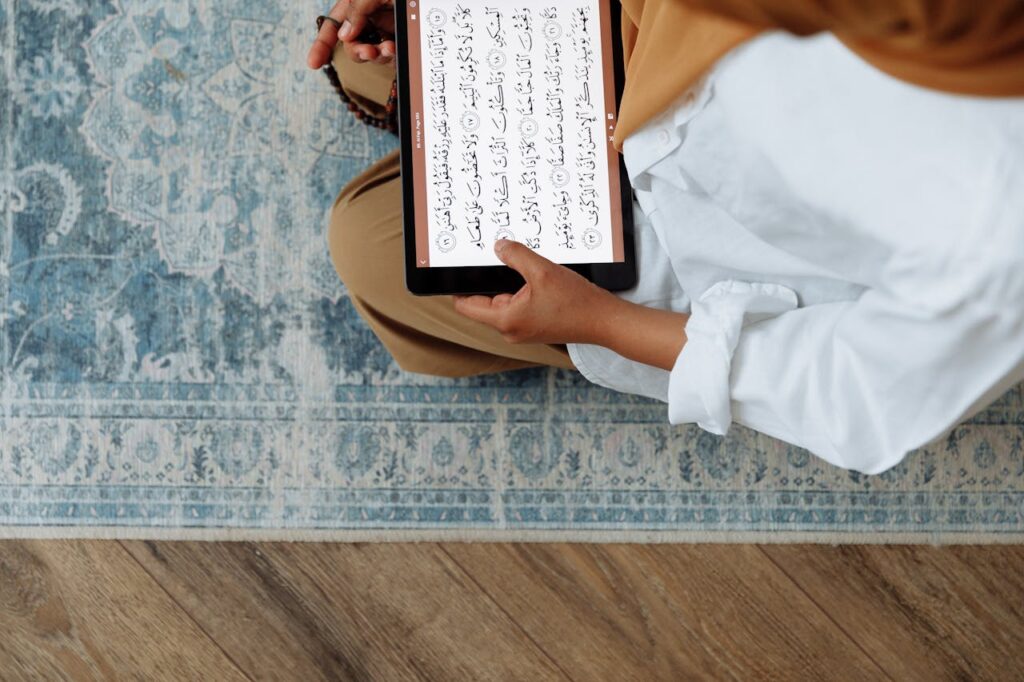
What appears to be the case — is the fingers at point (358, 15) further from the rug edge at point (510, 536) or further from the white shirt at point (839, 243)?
the rug edge at point (510, 536)

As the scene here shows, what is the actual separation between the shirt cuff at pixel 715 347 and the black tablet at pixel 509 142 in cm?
11

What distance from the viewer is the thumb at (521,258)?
0.58 m

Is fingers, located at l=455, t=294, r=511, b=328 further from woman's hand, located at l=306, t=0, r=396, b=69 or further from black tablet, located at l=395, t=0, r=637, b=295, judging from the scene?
woman's hand, located at l=306, t=0, r=396, b=69

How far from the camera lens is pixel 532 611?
869 mm

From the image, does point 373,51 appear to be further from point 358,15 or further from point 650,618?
point 650,618

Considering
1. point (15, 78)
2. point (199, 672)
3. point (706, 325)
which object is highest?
point (15, 78)

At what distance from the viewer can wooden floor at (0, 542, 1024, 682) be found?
0.86m

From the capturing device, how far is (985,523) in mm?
877

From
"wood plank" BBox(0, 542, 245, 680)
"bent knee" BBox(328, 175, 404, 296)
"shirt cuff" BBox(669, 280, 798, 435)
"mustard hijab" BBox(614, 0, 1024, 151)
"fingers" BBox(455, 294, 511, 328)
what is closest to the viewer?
"mustard hijab" BBox(614, 0, 1024, 151)

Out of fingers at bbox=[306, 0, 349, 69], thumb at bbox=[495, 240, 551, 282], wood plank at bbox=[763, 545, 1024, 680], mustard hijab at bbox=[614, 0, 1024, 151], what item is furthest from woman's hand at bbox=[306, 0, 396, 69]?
wood plank at bbox=[763, 545, 1024, 680]

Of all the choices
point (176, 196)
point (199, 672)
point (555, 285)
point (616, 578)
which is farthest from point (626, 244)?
point (199, 672)

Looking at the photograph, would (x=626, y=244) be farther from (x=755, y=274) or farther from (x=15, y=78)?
(x=15, y=78)

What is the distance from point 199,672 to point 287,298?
0.42 metres

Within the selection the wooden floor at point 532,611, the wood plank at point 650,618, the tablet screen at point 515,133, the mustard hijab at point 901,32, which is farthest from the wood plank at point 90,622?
the mustard hijab at point 901,32
